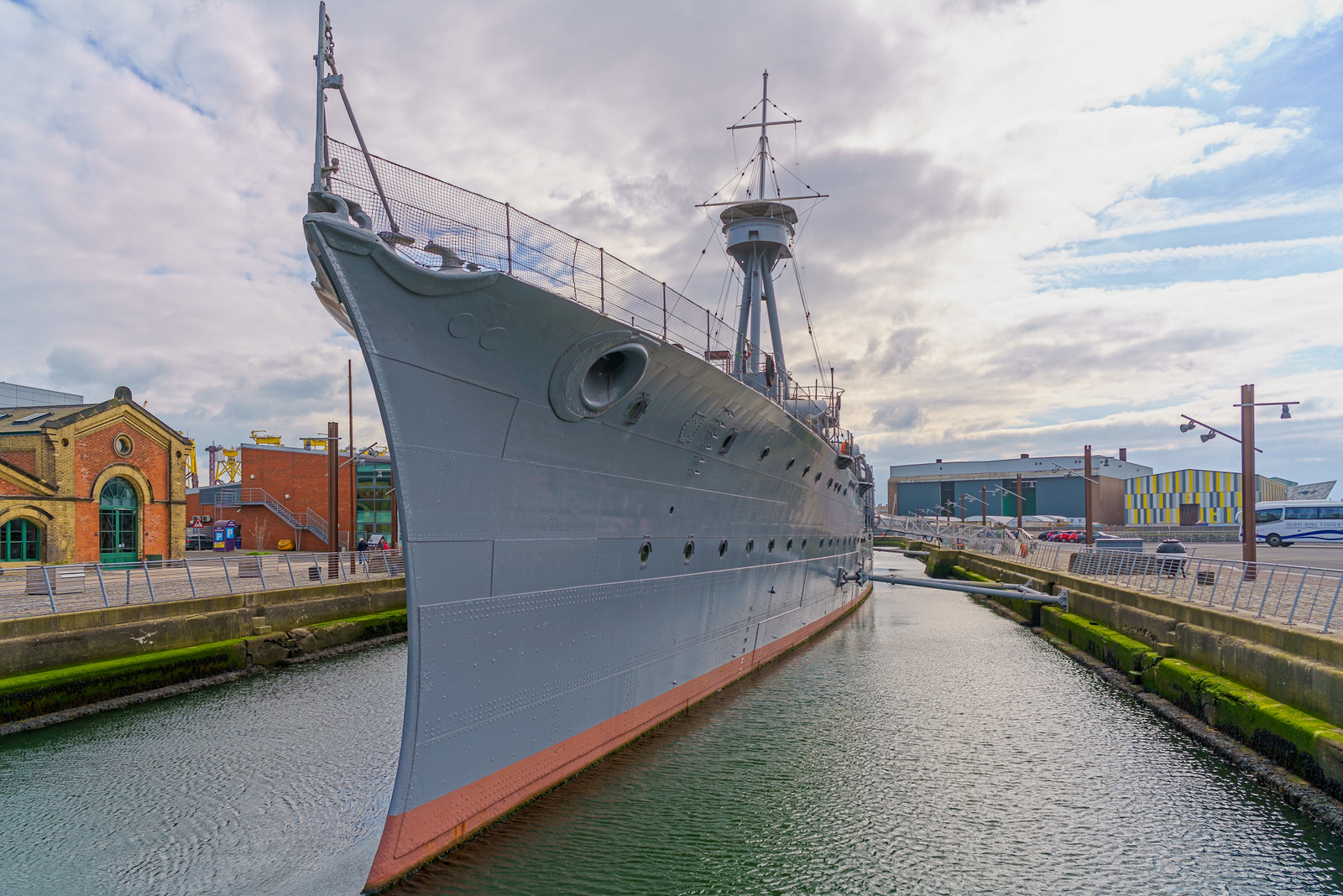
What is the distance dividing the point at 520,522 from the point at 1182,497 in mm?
83806

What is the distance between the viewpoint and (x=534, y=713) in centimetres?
754

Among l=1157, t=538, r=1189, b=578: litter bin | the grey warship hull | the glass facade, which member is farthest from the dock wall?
the glass facade

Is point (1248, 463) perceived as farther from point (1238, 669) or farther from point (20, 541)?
point (20, 541)

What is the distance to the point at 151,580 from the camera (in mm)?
18438

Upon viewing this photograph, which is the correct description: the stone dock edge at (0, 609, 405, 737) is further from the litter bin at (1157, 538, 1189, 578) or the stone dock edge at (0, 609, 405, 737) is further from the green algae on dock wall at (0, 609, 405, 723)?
the litter bin at (1157, 538, 1189, 578)

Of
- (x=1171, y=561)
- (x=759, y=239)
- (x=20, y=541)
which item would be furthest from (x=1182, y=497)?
(x=20, y=541)

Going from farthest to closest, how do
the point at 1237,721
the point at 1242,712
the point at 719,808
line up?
the point at 1237,721 < the point at 1242,712 < the point at 719,808

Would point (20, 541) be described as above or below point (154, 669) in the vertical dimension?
above

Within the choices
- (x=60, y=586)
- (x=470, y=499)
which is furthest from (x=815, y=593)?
(x=60, y=586)

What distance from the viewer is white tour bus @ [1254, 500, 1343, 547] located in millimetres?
44188

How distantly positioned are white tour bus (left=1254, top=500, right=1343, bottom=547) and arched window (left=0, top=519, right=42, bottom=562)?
57.7 metres

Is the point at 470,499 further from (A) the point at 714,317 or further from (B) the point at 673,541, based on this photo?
(A) the point at 714,317

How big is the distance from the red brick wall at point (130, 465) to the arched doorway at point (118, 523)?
26cm

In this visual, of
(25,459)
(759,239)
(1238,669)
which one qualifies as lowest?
(1238,669)
